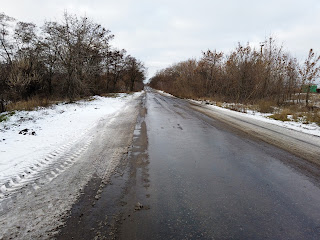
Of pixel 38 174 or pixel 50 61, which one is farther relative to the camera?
pixel 50 61

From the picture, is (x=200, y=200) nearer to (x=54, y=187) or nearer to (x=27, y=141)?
(x=54, y=187)

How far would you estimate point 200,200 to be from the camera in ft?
9.24

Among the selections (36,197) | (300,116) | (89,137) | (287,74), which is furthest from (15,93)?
(287,74)

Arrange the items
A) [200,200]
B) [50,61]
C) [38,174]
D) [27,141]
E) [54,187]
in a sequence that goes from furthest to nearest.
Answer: [50,61], [27,141], [38,174], [54,187], [200,200]

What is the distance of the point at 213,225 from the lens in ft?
7.52

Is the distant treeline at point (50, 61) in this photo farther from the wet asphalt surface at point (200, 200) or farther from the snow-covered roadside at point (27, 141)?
the wet asphalt surface at point (200, 200)

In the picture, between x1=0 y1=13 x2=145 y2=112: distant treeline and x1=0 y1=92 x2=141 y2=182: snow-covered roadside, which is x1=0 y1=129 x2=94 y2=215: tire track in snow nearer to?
x1=0 y1=92 x2=141 y2=182: snow-covered roadside

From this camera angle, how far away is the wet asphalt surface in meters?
2.21

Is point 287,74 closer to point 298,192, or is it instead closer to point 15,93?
point 298,192

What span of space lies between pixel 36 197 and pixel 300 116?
45.7 feet

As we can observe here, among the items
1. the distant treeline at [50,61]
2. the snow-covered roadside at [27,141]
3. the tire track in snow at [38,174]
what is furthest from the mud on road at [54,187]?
the distant treeline at [50,61]

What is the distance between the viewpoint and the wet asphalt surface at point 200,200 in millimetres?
2211

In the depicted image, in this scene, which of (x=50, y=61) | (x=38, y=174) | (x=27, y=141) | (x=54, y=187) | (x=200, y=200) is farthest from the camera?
(x=50, y=61)

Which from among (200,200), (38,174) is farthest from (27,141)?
(200,200)
